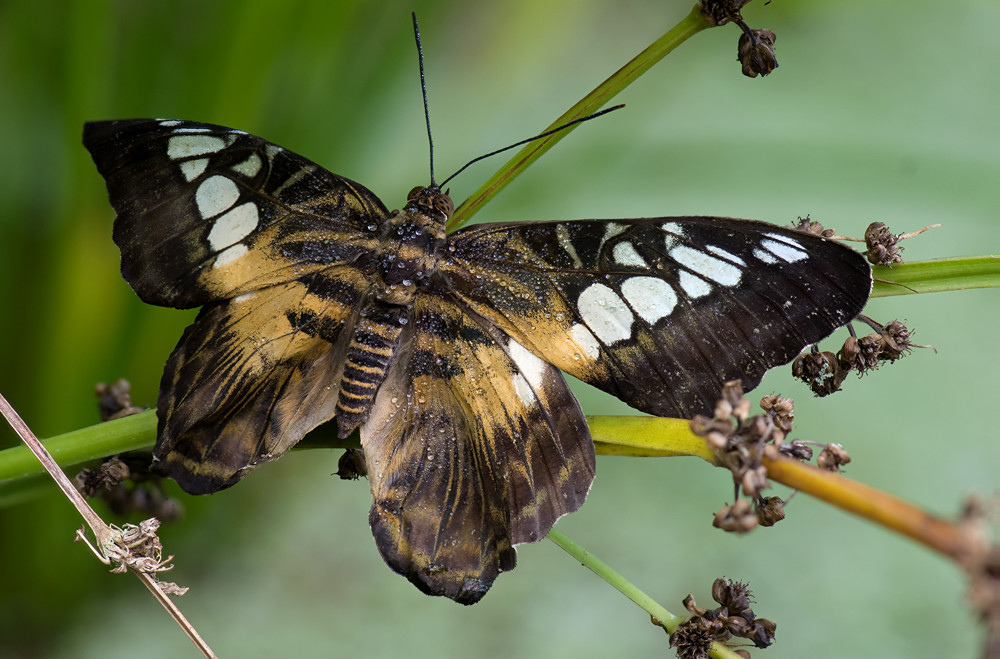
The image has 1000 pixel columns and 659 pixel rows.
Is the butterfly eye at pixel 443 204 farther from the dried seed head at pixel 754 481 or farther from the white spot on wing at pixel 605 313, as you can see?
the dried seed head at pixel 754 481

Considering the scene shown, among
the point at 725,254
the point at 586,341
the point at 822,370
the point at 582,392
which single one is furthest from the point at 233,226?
the point at 582,392

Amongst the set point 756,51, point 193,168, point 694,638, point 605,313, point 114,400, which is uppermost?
point 756,51

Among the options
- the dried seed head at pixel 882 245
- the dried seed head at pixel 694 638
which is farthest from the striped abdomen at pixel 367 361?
the dried seed head at pixel 882 245

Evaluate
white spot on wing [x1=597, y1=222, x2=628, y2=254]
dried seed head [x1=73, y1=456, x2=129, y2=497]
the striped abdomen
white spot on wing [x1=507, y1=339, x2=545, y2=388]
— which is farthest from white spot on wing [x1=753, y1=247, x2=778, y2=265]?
dried seed head [x1=73, y1=456, x2=129, y2=497]

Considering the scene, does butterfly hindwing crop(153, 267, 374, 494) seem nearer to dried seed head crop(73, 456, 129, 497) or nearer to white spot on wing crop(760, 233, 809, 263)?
dried seed head crop(73, 456, 129, 497)

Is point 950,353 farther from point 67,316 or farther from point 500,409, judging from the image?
point 67,316

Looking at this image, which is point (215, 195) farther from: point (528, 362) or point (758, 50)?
point (758, 50)
